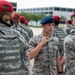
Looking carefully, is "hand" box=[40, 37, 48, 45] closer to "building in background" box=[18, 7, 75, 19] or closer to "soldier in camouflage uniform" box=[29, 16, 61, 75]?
"soldier in camouflage uniform" box=[29, 16, 61, 75]

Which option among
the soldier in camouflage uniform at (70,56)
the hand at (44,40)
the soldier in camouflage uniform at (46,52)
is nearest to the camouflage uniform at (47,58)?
the soldier in camouflage uniform at (46,52)

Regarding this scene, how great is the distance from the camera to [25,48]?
133 inches

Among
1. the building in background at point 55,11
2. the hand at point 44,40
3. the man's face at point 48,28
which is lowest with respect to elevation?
the building in background at point 55,11

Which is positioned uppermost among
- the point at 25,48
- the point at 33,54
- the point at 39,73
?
the point at 25,48

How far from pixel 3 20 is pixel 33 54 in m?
1.04

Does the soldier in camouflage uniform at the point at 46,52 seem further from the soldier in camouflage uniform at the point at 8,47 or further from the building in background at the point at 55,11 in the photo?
the building in background at the point at 55,11

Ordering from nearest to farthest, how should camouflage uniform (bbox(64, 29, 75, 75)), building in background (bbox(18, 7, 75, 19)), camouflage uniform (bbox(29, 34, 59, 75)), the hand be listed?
camouflage uniform (bbox(64, 29, 75, 75)) < the hand < camouflage uniform (bbox(29, 34, 59, 75)) < building in background (bbox(18, 7, 75, 19))

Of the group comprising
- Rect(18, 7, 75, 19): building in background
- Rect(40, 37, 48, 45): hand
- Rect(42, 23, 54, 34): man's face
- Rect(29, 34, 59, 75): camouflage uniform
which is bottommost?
Rect(18, 7, 75, 19): building in background

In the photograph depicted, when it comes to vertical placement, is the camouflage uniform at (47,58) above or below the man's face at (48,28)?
below

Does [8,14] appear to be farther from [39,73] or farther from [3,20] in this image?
[39,73]

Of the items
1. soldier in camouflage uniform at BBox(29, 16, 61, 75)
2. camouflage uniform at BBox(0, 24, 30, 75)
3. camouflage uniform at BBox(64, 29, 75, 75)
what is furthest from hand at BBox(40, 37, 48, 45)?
camouflage uniform at BBox(0, 24, 30, 75)

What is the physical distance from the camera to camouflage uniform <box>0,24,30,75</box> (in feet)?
10.3

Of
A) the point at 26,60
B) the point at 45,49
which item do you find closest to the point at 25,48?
the point at 26,60

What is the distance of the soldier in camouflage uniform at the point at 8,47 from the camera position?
3.14 meters
